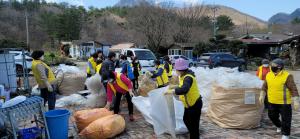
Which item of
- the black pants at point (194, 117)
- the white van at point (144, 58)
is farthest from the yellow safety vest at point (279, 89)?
the white van at point (144, 58)

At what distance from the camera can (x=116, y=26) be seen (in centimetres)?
6662

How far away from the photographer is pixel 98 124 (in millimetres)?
4887

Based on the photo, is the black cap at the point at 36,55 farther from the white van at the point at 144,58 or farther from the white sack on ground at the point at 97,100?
the white van at the point at 144,58

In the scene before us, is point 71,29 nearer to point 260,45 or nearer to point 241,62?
point 260,45

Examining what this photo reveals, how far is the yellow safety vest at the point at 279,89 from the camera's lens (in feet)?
15.4

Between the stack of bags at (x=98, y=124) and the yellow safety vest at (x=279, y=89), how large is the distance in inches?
103

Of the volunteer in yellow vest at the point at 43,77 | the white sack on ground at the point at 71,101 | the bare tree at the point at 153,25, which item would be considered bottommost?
the white sack on ground at the point at 71,101

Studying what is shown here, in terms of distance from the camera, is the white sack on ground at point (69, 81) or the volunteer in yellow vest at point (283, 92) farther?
the white sack on ground at point (69, 81)

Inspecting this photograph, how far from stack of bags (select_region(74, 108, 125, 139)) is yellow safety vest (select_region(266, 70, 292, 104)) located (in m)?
2.62

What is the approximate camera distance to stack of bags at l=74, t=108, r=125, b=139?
15.9 feet

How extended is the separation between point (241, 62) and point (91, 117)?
18.6 metres

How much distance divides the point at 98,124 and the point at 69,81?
589 centimetres

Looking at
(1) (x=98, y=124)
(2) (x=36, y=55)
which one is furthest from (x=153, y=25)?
(1) (x=98, y=124)

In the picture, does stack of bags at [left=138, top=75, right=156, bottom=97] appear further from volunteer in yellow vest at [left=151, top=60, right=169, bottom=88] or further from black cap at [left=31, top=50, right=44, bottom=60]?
black cap at [left=31, top=50, right=44, bottom=60]
